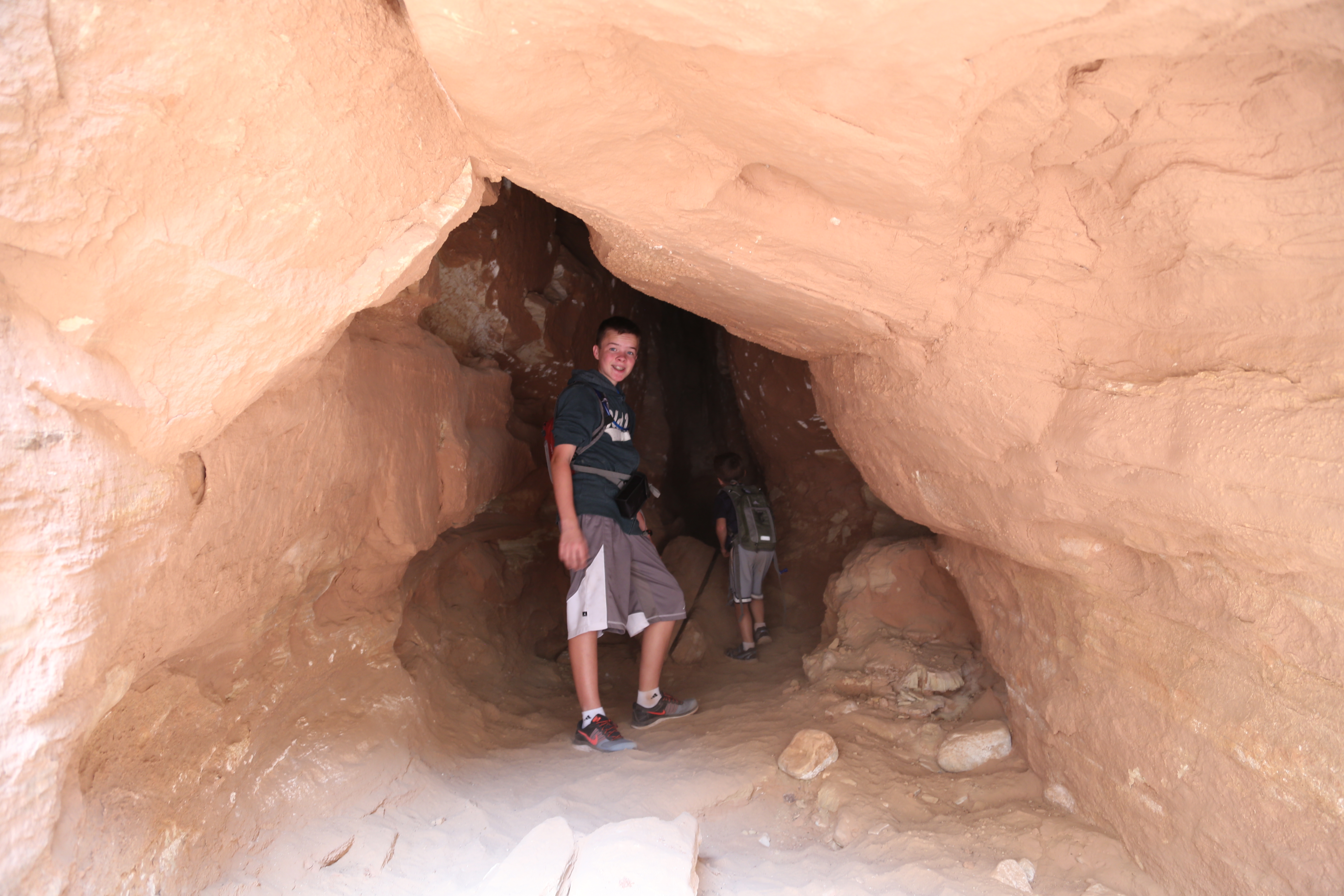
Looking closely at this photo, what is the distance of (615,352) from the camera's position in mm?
3564

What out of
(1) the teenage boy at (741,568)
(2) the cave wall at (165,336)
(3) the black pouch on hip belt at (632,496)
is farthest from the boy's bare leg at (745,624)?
(2) the cave wall at (165,336)

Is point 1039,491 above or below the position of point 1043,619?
above

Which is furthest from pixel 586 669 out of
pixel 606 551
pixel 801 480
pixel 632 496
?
pixel 801 480

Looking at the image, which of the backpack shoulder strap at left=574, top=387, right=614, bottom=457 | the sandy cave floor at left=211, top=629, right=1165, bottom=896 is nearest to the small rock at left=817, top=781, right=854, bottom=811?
the sandy cave floor at left=211, top=629, right=1165, bottom=896

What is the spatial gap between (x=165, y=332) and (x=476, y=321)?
258cm

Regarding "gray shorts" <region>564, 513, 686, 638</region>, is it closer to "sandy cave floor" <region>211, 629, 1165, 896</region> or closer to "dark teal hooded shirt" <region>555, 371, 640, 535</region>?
"dark teal hooded shirt" <region>555, 371, 640, 535</region>

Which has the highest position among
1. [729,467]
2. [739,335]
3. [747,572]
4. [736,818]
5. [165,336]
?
[739,335]

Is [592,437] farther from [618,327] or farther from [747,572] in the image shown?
[747,572]

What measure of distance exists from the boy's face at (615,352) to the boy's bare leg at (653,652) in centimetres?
116

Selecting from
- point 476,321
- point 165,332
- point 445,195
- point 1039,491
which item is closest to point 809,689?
point 1039,491

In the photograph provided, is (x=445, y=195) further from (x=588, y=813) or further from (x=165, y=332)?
(x=588, y=813)

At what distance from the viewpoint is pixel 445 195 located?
6.32 feet

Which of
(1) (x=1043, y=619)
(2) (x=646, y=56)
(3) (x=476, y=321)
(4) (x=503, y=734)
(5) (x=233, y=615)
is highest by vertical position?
(2) (x=646, y=56)

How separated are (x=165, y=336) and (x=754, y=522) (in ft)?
12.6
